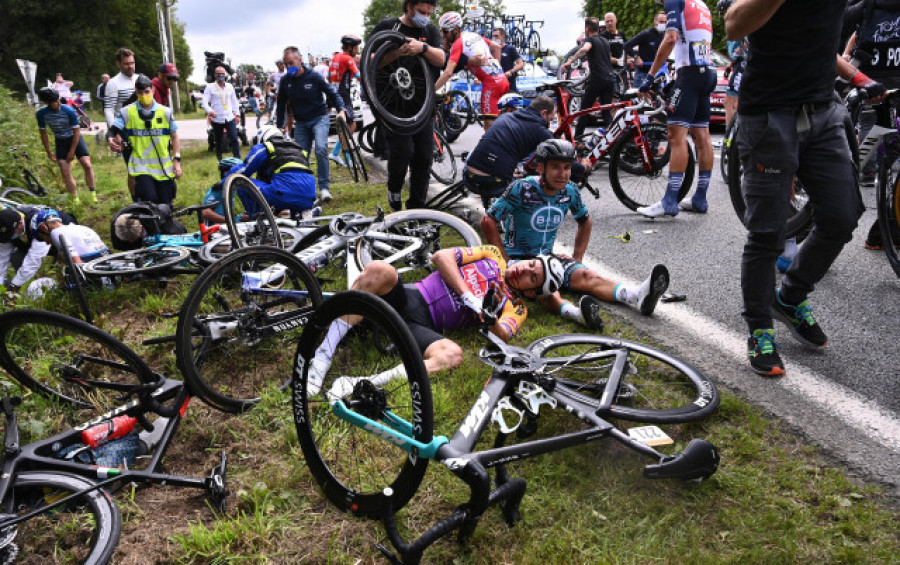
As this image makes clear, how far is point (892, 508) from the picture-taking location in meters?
2.24

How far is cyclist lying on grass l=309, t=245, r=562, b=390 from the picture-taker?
3.65 m

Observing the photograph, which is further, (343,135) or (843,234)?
(343,135)

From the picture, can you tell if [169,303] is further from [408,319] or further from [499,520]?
[499,520]

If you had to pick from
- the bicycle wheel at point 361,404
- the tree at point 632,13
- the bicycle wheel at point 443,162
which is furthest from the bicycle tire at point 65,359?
the tree at point 632,13

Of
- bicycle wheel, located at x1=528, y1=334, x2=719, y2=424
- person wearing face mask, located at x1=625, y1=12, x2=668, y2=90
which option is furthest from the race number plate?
person wearing face mask, located at x1=625, y1=12, x2=668, y2=90

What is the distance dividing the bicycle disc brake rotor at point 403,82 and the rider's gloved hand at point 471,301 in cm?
291

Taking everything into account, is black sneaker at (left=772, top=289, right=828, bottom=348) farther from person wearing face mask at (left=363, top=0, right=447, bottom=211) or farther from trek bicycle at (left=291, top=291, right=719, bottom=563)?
person wearing face mask at (left=363, top=0, right=447, bottom=211)

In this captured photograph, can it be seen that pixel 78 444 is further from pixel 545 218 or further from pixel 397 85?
pixel 397 85

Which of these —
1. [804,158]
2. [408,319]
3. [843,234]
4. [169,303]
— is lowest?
[169,303]

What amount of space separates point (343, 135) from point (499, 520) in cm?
844

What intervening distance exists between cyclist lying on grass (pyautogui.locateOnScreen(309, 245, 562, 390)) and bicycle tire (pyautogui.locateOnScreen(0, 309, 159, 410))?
4.58ft

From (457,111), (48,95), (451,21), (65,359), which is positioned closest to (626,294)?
(65,359)

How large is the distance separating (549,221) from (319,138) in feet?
18.0

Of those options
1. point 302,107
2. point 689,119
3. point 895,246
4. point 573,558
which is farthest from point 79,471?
point 302,107
